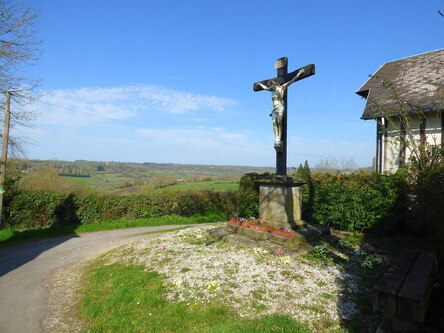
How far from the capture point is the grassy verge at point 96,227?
960 cm

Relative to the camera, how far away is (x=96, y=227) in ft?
37.7

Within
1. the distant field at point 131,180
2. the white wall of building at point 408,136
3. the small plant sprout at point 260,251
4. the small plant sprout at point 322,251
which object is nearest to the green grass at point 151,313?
the small plant sprout at point 260,251

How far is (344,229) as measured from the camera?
7871 mm

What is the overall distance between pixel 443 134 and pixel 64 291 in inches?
470

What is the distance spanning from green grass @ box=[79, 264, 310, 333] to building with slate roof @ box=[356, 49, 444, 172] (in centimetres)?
757

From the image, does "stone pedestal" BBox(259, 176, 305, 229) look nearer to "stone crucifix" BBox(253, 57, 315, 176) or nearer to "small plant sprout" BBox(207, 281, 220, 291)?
"stone crucifix" BBox(253, 57, 315, 176)

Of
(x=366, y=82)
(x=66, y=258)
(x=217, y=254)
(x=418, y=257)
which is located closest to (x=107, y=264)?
(x=66, y=258)

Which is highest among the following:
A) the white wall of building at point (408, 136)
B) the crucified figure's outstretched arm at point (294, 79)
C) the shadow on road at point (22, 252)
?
the crucified figure's outstretched arm at point (294, 79)

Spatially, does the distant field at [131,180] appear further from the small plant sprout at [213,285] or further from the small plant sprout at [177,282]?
the small plant sprout at [213,285]

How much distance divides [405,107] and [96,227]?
43.5 ft

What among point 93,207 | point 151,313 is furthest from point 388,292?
point 93,207

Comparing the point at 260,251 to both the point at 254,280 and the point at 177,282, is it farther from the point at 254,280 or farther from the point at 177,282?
the point at 177,282

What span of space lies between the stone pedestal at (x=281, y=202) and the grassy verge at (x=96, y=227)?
6757 mm

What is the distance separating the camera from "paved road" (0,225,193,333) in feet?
13.6
